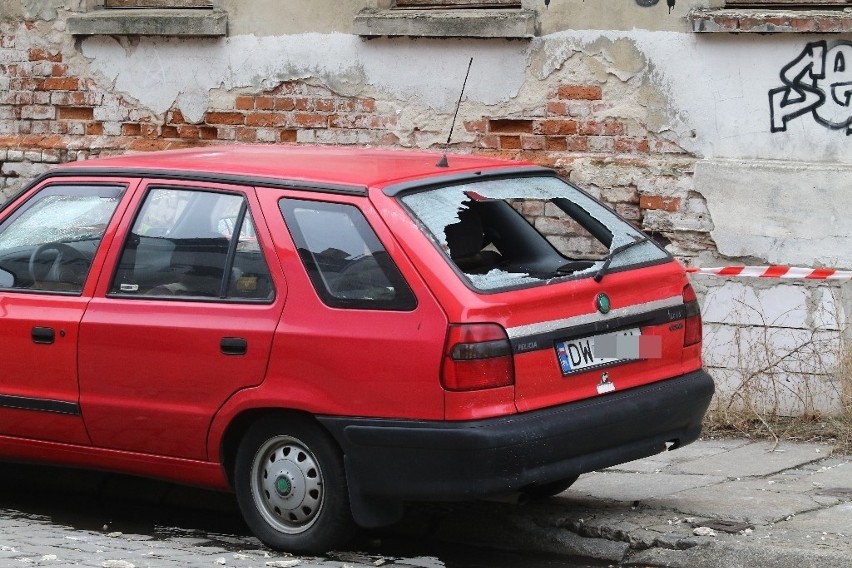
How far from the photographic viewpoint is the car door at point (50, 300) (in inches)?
237

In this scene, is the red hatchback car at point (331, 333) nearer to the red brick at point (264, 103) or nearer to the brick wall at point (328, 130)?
the brick wall at point (328, 130)

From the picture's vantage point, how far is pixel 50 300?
609 cm

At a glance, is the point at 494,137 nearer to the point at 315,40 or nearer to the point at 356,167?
the point at 315,40

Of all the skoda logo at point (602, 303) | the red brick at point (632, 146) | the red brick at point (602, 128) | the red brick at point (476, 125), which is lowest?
the skoda logo at point (602, 303)

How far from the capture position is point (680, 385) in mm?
5816

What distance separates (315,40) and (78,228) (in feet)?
13.6

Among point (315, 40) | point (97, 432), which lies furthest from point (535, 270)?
point (315, 40)

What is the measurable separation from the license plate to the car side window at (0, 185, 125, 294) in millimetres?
2064

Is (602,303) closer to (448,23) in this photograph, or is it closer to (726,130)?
(726,130)

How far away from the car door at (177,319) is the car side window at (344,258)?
5.9 inches

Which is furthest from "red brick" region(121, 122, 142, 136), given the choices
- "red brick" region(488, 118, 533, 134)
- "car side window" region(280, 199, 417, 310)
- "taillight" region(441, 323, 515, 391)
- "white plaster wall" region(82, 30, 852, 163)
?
"taillight" region(441, 323, 515, 391)

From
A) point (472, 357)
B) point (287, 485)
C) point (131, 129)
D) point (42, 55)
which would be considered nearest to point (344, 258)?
point (472, 357)

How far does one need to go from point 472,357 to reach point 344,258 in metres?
0.69

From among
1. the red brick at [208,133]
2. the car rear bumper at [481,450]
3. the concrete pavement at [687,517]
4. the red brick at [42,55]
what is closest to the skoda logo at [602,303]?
the car rear bumper at [481,450]
